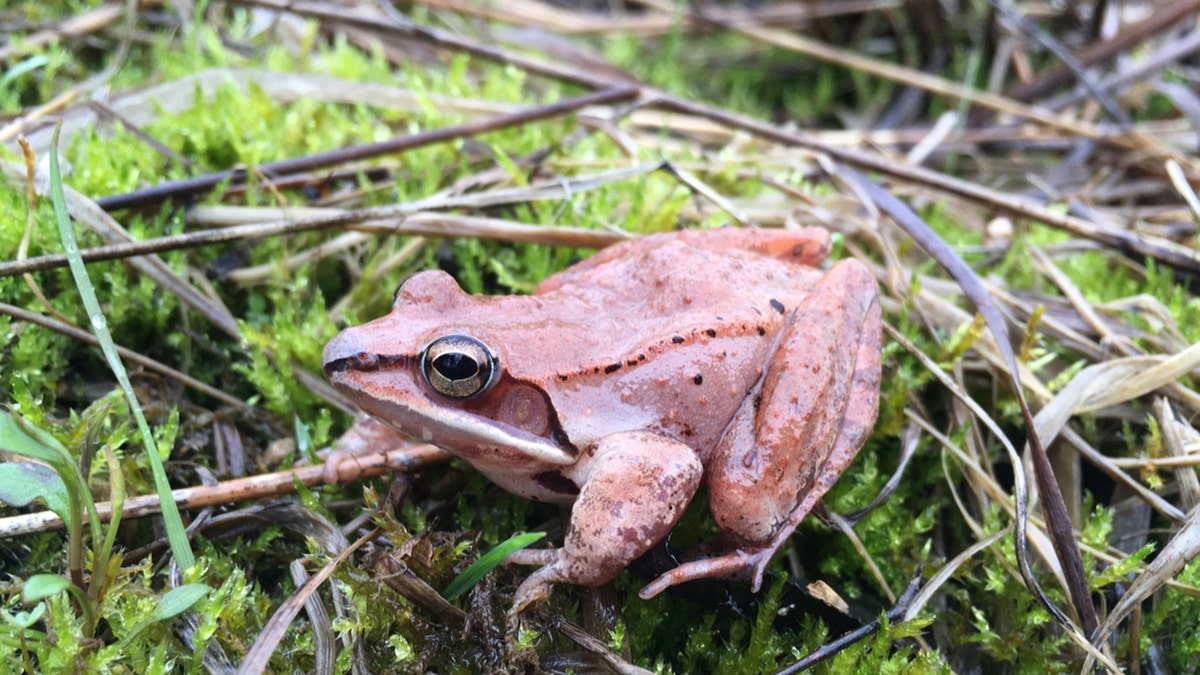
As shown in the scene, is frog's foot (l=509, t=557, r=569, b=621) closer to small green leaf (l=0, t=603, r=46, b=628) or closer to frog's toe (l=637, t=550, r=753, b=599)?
frog's toe (l=637, t=550, r=753, b=599)

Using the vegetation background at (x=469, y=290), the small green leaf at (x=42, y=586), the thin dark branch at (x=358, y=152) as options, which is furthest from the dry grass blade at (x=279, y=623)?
the thin dark branch at (x=358, y=152)

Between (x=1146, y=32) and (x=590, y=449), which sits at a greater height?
(x=1146, y=32)

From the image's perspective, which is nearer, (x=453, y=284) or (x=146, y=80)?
(x=453, y=284)

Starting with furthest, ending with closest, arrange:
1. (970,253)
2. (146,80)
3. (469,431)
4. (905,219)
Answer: (146,80), (970,253), (905,219), (469,431)

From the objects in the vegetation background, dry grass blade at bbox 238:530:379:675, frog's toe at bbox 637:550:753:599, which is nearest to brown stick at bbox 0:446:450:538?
the vegetation background

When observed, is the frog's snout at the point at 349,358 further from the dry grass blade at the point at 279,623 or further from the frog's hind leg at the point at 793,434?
the frog's hind leg at the point at 793,434

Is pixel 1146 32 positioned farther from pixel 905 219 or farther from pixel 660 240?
pixel 660 240

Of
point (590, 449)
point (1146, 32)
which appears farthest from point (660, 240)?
point (1146, 32)
